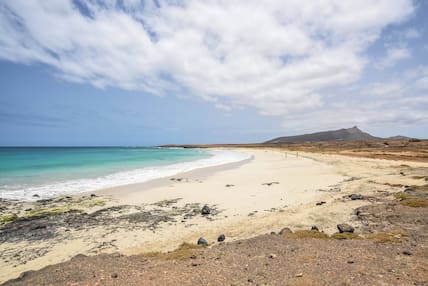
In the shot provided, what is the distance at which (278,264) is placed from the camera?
520 cm

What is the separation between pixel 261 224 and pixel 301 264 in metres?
3.74

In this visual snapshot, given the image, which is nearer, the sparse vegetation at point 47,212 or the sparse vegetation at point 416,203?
the sparse vegetation at point 416,203

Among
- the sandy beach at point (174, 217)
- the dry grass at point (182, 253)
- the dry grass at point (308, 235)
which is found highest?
the dry grass at point (308, 235)

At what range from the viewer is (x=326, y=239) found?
667 centimetres

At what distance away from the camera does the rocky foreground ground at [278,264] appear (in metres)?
4.57

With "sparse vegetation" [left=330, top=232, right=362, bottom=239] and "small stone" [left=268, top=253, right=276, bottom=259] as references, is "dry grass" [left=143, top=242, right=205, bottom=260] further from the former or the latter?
"sparse vegetation" [left=330, top=232, right=362, bottom=239]

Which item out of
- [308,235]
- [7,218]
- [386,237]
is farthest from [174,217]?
[386,237]

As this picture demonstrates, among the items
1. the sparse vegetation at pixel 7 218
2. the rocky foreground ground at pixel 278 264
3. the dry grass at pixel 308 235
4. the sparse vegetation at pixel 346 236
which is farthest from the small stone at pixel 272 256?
the sparse vegetation at pixel 7 218

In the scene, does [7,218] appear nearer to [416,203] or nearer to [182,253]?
[182,253]

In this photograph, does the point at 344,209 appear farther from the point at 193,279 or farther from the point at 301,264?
the point at 193,279

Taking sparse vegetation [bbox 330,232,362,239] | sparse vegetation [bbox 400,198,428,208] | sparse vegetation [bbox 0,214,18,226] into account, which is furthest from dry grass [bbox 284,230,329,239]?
sparse vegetation [bbox 0,214,18,226]

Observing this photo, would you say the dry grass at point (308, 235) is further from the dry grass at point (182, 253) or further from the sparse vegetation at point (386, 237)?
the dry grass at point (182, 253)

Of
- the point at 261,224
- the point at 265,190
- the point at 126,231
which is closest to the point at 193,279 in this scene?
the point at 261,224

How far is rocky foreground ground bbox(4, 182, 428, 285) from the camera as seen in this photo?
4.57m
